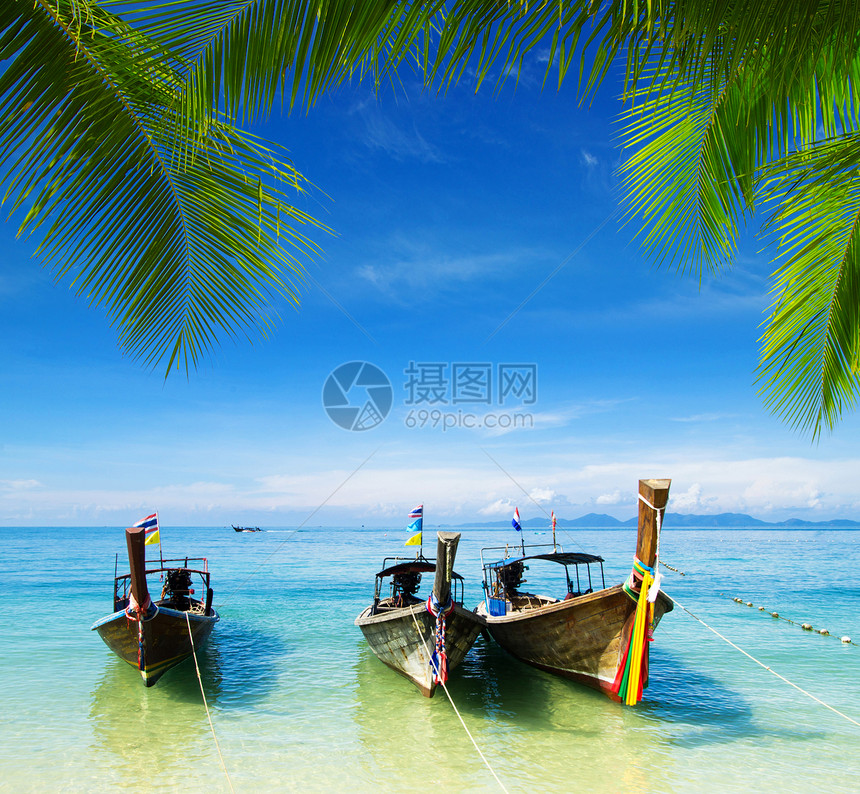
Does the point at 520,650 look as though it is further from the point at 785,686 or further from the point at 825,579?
the point at 825,579

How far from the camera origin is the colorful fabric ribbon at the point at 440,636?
30.3 ft

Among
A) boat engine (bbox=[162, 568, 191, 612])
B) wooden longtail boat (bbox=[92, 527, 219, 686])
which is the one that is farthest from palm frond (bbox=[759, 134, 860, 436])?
boat engine (bbox=[162, 568, 191, 612])

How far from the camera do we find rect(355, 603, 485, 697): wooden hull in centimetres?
997

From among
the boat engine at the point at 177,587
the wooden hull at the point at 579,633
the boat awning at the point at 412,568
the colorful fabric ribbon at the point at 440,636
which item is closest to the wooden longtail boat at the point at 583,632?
the wooden hull at the point at 579,633

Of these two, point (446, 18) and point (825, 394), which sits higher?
point (446, 18)

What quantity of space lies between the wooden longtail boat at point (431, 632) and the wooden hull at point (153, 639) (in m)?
3.71

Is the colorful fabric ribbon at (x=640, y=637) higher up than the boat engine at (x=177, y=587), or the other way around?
the colorful fabric ribbon at (x=640, y=637)

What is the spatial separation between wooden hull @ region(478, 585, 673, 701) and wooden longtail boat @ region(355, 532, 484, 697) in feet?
3.63

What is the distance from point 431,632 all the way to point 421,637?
26 centimetres

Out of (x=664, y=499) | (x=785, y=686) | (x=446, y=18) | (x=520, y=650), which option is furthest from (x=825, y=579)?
(x=446, y=18)

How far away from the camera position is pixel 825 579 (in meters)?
33.8

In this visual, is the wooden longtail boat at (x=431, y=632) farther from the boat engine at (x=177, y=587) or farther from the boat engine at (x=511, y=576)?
the boat engine at (x=177, y=587)

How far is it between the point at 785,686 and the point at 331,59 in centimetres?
1537

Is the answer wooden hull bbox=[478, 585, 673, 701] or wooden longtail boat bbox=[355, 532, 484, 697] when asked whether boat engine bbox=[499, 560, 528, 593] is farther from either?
wooden longtail boat bbox=[355, 532, 484, 697]
